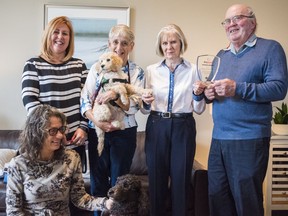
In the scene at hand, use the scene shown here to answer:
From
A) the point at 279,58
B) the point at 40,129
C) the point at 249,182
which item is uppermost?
the point at 279,58

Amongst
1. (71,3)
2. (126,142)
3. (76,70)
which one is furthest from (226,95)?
(71,3)

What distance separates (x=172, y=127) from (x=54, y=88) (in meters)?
0.70

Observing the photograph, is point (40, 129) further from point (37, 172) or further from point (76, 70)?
point (76, 70)

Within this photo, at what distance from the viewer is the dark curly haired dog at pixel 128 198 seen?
1.44m

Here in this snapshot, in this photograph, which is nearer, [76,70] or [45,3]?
[76,70]

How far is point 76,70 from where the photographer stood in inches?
74.9

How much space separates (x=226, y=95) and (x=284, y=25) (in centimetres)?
212

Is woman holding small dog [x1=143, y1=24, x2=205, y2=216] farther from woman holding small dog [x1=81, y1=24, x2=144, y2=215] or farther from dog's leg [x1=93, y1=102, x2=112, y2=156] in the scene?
dog's leg [x1=93, y1=102, x2=112, y2=156]

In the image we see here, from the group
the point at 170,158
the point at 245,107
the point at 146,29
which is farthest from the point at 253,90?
the point at 146,29

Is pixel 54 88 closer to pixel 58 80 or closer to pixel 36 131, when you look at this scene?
pixel 58 80

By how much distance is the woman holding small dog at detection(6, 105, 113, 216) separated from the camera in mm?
1492

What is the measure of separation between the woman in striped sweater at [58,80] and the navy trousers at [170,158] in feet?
1.37

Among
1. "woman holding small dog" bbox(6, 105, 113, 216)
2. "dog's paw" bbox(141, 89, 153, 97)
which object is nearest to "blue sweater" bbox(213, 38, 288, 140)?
"dog's paw" bbox(141, 89, 153, 97)

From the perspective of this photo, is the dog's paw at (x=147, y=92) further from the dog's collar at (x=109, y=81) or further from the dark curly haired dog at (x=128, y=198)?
the dark curly haired dog at (x=128, y=198)
